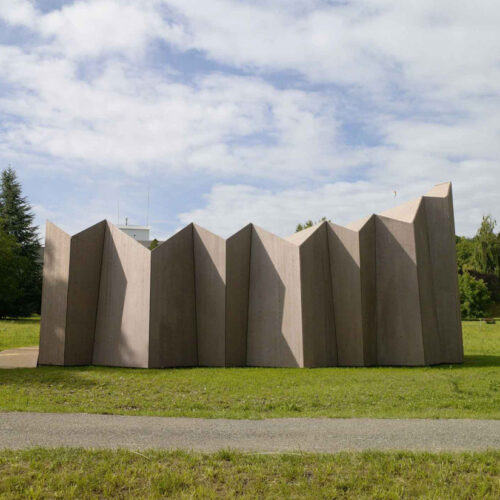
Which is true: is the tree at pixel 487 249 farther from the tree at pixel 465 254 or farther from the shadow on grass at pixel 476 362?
the shadow on grass at pixel 476 362

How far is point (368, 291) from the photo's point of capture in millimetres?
19609

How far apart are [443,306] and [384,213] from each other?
14.2 feet

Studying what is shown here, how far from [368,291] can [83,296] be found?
394 inches

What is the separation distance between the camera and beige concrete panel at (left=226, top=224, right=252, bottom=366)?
18703mm

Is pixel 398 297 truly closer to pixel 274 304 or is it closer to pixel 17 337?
pixel 274 304

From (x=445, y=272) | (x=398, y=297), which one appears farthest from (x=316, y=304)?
(x=445, y=272)

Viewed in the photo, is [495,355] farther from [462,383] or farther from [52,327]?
[52,327]

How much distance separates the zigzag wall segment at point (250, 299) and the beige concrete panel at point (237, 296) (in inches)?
1.8

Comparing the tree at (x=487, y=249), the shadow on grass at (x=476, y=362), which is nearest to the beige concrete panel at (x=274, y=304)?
the shadow on grass at (x=476, y=362)

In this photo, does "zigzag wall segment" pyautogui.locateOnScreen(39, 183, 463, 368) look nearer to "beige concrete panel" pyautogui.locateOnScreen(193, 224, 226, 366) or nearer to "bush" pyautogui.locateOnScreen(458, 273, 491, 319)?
"beige concrete panel" pyautogui.locateOnScreen(193, 224, 226, 366)

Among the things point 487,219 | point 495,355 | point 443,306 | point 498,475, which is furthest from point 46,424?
point 487,219

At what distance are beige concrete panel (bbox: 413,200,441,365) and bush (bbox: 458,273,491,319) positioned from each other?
38.6m

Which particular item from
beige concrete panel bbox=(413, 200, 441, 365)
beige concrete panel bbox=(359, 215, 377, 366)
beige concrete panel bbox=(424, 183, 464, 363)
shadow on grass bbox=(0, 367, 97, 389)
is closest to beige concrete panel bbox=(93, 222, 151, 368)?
shadow on grass bbox=(0, 367, 97, 389)

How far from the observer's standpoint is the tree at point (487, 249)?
6650 centimetres
